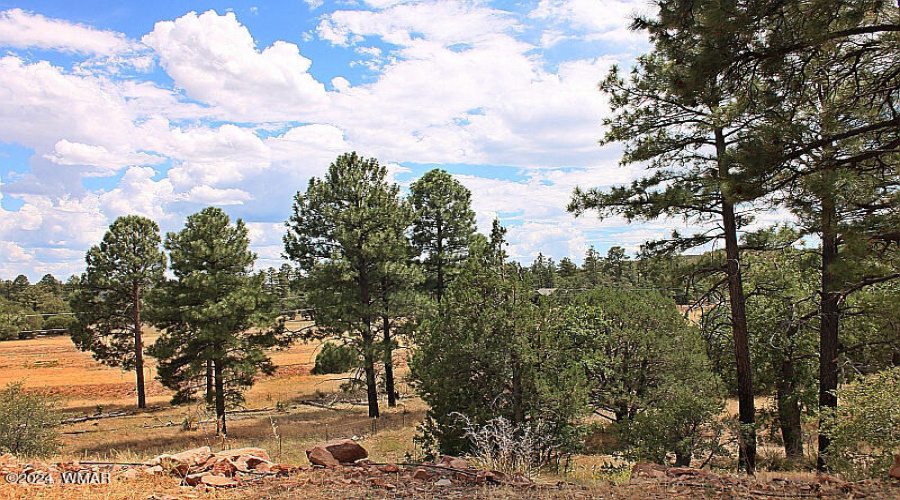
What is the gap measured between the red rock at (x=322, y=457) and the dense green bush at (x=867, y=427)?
6.28 m

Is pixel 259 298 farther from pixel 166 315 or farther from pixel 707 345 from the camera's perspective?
pixel 707 345

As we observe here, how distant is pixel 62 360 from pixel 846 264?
6221 cm

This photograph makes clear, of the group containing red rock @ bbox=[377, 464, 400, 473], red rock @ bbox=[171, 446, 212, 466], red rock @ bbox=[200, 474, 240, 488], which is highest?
red rock @ bbox=[171, 446, 212, 466]

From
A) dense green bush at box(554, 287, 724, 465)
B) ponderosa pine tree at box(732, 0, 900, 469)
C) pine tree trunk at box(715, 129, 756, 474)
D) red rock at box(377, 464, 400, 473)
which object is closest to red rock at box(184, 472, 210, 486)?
red rock at box(377, 464, 400, 473)

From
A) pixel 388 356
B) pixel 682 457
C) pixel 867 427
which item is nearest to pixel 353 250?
pixel 388 356

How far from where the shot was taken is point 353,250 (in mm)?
20438

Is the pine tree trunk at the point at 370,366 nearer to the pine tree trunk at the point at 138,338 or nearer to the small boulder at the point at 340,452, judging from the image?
the small boulder at the point at 340,452

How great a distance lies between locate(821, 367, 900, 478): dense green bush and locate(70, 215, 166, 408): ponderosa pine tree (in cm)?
2818

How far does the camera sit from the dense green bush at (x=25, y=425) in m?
12.1

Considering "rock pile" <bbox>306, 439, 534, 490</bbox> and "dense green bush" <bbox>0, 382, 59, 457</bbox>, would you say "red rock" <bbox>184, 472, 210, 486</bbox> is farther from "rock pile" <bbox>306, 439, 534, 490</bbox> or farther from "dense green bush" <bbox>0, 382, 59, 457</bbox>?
"dense green bush" <bbox>0, 382, 59, 457</bbox>

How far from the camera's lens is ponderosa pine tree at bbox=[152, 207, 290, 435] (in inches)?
727

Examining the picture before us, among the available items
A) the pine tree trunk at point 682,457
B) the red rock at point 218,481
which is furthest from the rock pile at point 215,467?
the pine tree trunk at point 682,457

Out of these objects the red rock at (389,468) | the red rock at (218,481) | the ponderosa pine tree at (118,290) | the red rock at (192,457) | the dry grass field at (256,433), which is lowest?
the dry grass field at (256,433)

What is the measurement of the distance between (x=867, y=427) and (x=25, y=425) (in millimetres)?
16929
